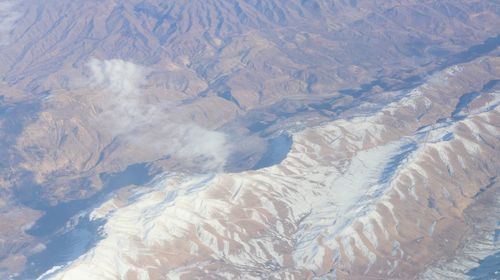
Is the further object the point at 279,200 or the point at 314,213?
the point at 279,200

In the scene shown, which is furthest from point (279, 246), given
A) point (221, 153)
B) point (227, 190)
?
point (221, 153)

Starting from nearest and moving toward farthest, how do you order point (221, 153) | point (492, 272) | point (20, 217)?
point (492, 272), point (20, 217), point (221, 153)

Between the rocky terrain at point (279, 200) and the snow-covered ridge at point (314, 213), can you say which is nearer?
the snow-covered ridge at point (314, 213)

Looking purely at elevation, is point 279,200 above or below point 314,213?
above

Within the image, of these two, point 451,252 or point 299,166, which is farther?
point 299,166

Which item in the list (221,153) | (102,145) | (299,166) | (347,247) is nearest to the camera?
(347,247)

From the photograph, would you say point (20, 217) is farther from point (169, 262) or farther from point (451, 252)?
point (451, 252)

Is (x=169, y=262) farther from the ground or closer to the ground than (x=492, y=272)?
farther from the ground

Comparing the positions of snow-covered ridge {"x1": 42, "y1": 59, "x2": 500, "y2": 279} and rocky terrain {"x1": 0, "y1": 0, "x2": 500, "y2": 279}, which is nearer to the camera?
snow-covered ridge {"x1": 42, "y1": 59, "x2": 500, "y2": 279}
